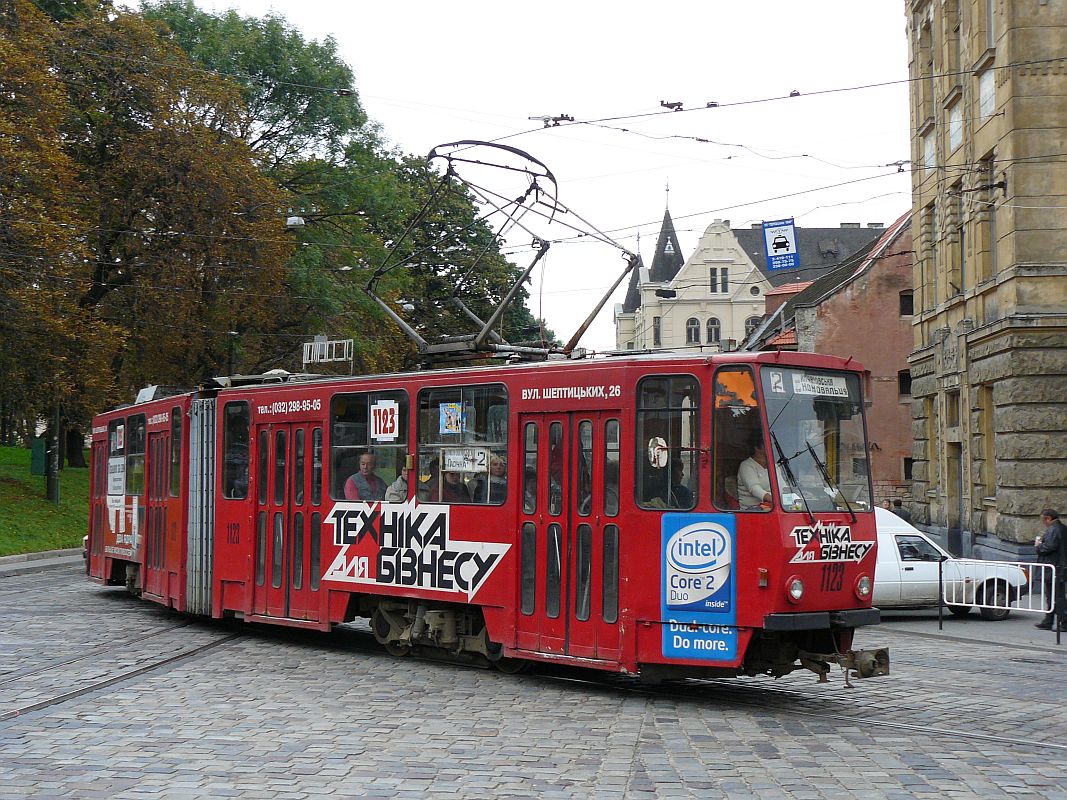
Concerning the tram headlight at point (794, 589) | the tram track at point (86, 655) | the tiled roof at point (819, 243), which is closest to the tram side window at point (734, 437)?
the tram headlight at point (794, 589)

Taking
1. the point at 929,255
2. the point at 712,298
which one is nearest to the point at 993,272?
the point at 929,255

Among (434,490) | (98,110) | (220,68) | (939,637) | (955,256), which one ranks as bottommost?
(939,637)

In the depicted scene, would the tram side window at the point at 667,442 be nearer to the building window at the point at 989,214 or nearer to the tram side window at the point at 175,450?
the tram side window at the point at 175,450

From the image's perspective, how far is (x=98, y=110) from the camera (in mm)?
34062

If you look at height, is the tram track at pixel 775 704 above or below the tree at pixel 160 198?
below

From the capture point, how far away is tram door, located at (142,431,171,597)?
17906 mm

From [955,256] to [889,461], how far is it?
18453 millimetres

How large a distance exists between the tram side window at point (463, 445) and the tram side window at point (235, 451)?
138 inches

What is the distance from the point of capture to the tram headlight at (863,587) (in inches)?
435

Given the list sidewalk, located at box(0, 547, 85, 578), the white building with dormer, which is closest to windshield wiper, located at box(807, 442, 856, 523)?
sidewalk, located at box(0, 547, 85, 578)

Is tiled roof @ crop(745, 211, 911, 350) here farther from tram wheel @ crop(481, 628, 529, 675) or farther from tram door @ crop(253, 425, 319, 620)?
tram wheel @ crop(481, 628, 529, 675)

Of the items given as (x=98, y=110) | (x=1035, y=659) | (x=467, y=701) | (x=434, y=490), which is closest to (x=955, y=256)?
(x=1035, y=659)

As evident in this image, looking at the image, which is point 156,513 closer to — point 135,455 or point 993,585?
point 135,455

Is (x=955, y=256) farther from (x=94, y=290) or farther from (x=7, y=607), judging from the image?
(x=94, y=290)
